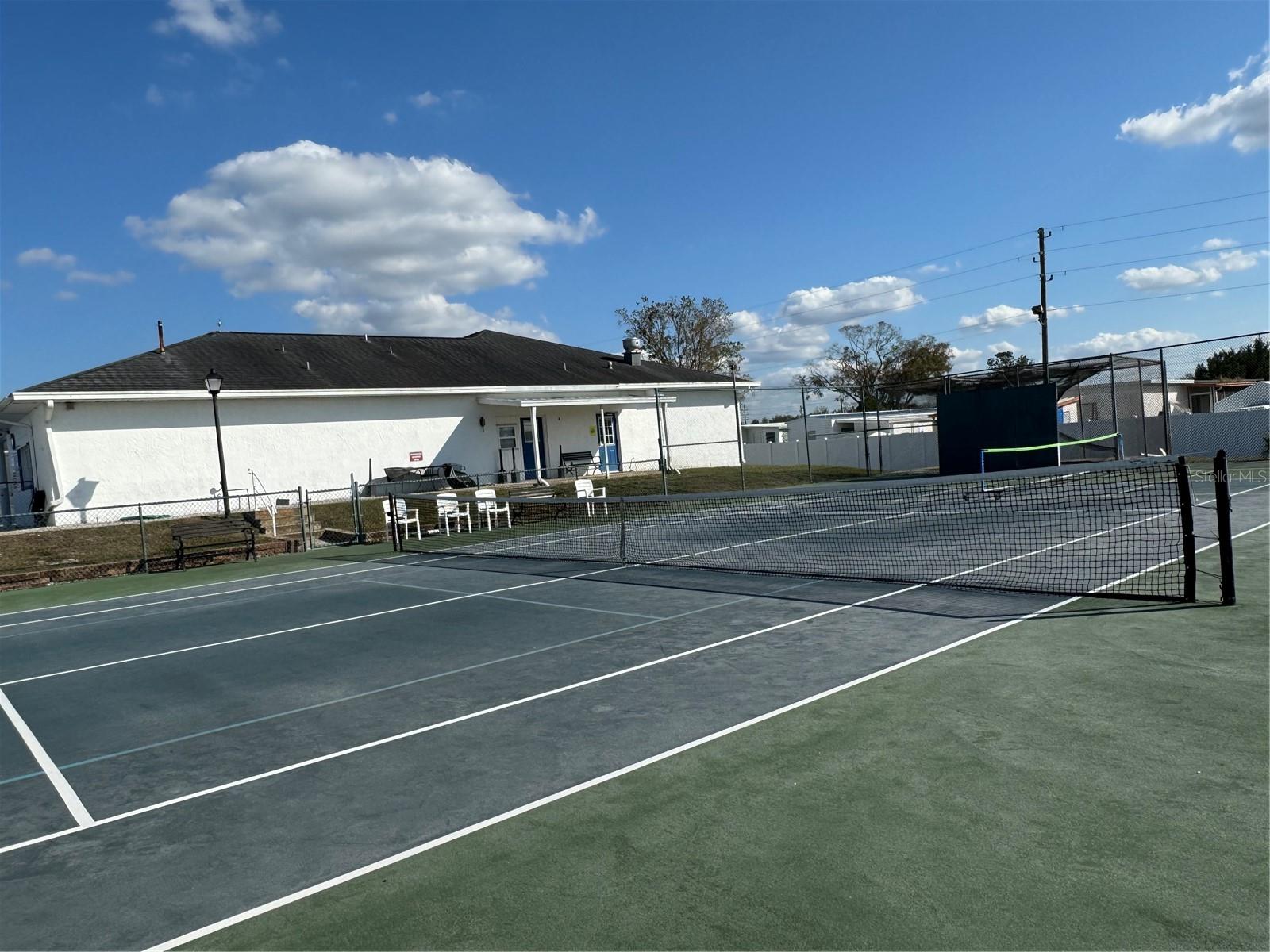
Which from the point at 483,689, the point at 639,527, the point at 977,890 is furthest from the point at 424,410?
the point at 977,890

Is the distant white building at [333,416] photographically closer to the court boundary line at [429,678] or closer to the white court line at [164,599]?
the white court line at [164,599]

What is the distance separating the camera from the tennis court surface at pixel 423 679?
436 centimetres

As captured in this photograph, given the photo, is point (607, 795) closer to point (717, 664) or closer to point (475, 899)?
point (475, 899)

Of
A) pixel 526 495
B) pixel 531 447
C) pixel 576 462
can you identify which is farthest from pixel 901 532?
pixel 531 447

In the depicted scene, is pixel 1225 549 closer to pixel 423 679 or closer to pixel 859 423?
pixel 423 679

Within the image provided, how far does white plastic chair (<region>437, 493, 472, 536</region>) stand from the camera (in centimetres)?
2109

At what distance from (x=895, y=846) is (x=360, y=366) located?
2972cm

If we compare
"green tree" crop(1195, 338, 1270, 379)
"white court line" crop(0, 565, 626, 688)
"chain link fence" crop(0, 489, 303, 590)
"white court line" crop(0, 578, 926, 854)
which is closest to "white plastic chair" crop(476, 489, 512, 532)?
"chain link fence" crop(0, 489, 303, 590)

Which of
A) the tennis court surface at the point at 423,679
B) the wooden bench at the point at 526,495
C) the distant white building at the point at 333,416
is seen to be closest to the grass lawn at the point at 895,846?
the tennis court surface at the point at 423,679

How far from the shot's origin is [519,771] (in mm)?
5098

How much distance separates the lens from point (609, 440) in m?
34.6

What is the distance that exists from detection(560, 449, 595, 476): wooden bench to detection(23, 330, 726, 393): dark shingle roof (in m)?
3.11

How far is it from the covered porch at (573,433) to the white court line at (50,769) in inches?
897

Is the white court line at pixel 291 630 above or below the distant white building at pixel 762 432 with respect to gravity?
below
